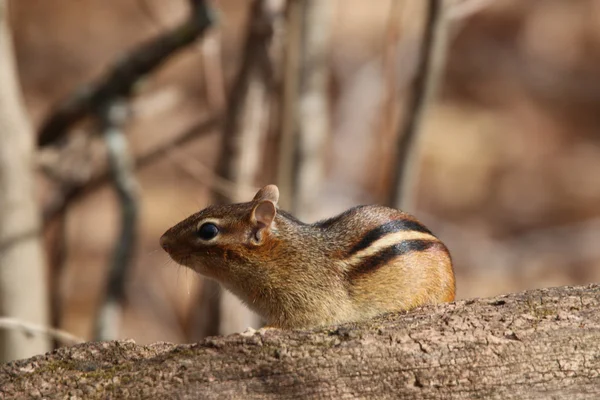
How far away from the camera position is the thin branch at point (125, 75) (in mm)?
4742

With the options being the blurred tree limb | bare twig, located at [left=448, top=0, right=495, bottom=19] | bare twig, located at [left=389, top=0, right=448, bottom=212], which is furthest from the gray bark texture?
the blurred tree limb

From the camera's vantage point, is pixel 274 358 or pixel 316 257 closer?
pixel 274 358

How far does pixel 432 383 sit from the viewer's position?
2578mm

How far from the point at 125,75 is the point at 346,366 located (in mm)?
2954

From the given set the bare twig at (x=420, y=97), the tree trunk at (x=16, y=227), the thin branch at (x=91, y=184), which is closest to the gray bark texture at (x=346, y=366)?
A: the tree trunk at (x=16, y=227)

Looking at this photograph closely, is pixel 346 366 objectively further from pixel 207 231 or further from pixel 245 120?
pixel 245 120

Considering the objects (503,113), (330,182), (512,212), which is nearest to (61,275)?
(330,182)

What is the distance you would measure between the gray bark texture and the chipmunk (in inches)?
18.1

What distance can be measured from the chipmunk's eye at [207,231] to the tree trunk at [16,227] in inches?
53.6

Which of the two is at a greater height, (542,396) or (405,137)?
(405,137)

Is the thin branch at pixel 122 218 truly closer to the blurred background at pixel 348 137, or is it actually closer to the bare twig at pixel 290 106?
the blurred background at pixel 348 137

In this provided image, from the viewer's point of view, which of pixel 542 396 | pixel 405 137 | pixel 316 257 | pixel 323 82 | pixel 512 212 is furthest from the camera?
pixel 512 212

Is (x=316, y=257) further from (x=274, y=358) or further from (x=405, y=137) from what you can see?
(x=405, y=137)

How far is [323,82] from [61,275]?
6.96 feet
